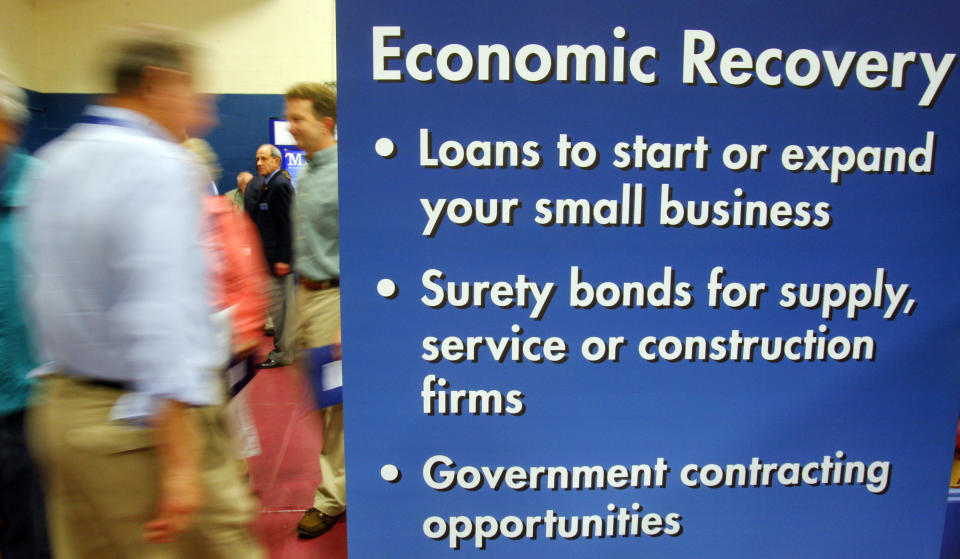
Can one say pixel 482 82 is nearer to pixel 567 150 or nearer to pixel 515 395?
pixel 567 150

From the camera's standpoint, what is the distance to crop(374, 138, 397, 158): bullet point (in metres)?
1.02

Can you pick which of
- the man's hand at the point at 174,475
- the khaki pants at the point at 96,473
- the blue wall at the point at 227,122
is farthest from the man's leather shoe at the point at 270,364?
the man's hand at the point at 174,475

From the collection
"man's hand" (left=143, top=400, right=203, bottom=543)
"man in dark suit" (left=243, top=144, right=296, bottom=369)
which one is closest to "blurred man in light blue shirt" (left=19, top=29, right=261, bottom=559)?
"man's hand" (left=143, top=400, right=203, bottom=543)

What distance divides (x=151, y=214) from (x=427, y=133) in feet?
1.65

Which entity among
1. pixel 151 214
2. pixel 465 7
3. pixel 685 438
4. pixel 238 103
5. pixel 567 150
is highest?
pixel 238 103

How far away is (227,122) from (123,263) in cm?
698

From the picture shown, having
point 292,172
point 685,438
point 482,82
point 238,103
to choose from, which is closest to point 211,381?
point 482,82

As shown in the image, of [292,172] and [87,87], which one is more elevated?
[87,87]

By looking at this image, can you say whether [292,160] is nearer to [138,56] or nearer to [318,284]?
[318,284]

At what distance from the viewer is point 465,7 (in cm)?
100

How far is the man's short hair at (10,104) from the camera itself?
67.2 inches

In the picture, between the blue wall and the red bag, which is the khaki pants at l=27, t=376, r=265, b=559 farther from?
the blue wall

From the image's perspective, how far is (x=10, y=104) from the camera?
68.2 inches

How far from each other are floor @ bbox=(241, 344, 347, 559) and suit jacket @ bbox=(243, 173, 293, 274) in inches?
38.2
